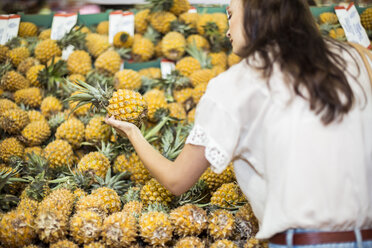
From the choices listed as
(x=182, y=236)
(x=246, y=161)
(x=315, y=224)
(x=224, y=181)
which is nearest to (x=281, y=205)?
(x=315, y=224)

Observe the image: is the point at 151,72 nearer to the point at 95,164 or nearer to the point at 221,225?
the point at 95,164

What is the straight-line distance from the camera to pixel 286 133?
4.41 feet

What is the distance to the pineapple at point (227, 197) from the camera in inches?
86.6

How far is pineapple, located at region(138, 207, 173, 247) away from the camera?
6.22 ft

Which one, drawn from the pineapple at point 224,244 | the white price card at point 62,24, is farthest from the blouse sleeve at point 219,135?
the white price card at point 62,24

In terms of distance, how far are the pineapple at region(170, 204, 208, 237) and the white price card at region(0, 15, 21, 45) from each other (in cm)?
313

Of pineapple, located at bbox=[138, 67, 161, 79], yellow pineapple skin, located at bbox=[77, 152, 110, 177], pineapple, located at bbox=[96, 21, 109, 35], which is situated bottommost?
yellow pineapple skin, located at bbox=[77, 152, 110, 177]

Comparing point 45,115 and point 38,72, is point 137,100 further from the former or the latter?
point 38,72

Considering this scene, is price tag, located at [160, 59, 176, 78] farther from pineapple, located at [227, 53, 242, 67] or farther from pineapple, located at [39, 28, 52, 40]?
pineapple, located at [39, 28, 52, 40]

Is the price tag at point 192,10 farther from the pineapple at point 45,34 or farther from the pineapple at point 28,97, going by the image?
the pineapple at point 28,97

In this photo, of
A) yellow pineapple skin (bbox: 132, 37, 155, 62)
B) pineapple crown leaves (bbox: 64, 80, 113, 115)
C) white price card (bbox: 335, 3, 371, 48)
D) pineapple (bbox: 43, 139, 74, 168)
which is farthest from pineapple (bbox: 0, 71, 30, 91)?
white price card (bbox: 335, 3, 371, 48)

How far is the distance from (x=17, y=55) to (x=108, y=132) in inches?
66.5

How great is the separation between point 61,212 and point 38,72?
6.25ft

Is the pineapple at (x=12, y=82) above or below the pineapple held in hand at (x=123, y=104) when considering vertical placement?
below
